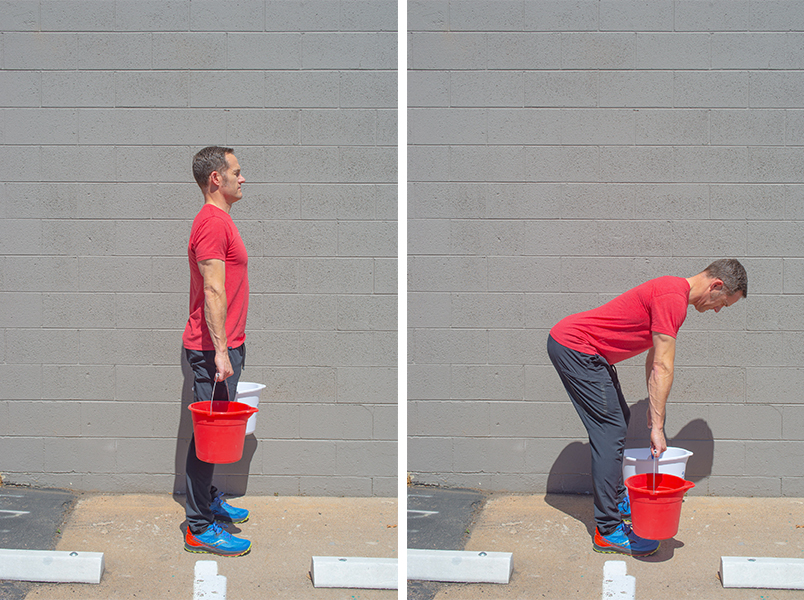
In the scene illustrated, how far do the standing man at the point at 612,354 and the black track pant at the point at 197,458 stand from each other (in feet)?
5.68

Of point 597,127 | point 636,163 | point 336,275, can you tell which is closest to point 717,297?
point 636,163

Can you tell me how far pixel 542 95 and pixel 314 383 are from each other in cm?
219

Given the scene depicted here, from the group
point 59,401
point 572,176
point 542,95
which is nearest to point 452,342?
point 572,176

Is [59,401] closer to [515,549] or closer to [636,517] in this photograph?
[515,549]

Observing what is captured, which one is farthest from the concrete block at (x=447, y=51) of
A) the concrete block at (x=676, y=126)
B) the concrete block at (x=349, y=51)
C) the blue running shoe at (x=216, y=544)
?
the blue running shoe at (x=216, y=544)

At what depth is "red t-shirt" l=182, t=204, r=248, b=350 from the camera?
3131 millimetres

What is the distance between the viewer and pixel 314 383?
3.88 meters

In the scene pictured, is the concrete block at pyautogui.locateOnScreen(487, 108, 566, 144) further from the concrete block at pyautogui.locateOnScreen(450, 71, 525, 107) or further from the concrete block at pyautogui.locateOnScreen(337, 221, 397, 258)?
the concrete block at pyautogui.locateOnScreen(337, 221, 397, 258)

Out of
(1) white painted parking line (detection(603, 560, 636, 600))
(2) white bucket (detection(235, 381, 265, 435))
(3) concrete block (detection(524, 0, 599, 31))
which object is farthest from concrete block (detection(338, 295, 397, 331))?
(3) concrete block (detection(524, 0, 599, 31))

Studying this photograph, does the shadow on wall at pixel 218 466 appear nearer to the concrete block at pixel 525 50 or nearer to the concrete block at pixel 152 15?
the concrete block at pixel 152 15

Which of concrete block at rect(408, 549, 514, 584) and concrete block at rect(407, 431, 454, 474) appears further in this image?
concrete block at rect(407, 431, 454, 474)

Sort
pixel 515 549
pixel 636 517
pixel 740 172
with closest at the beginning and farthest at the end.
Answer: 1. pixel 636 517
2. pixel 515 549
3. pixel 740 172

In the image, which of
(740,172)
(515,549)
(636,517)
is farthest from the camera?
(740,172)

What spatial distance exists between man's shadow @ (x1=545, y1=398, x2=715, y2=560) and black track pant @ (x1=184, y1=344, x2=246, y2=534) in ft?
6.55
